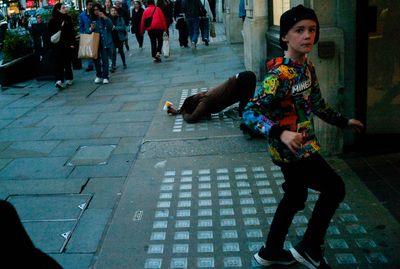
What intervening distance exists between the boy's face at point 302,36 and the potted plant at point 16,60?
10.4 meters

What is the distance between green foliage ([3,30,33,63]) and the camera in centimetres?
1223

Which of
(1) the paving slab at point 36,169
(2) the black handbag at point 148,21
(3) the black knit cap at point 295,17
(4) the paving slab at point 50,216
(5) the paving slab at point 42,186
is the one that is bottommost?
(4) the paving slab at point 50,216

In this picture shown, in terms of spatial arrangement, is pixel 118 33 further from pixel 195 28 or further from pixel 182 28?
pixel 182 28

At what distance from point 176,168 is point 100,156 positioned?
1.18m

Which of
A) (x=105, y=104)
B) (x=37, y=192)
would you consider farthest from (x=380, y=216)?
(x=105, y=104)

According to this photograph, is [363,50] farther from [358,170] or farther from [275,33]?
[275,33]

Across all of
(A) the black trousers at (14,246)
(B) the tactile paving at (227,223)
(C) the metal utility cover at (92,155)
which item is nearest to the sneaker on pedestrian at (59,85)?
(C) the metal utility cover at (92,155)

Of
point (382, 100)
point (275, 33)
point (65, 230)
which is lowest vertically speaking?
point (65, 230)

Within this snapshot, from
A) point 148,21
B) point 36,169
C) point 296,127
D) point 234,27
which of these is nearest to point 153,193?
point 36,169

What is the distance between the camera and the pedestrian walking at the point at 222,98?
6781mm

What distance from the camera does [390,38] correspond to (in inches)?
Answer: 218

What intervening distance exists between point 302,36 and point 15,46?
11.0 m

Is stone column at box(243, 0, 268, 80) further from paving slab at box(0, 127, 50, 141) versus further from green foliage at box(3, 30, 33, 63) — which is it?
green foliage at box(3, 30, 33, 63)

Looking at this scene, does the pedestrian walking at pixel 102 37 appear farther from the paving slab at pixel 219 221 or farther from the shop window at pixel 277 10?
the paving slab at pixel 219 221
